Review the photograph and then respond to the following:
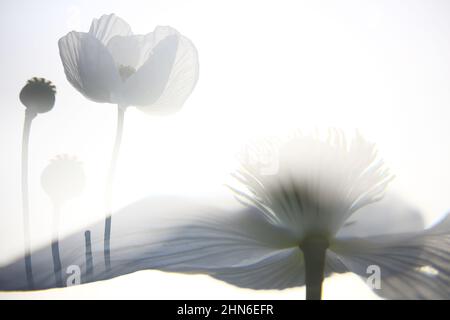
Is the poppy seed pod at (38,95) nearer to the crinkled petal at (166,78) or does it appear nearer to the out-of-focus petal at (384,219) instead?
the crinkled petal at (166,78)

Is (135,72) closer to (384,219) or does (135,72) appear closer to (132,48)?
(132,48)

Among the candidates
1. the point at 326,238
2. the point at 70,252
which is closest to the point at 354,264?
the point at 326,238

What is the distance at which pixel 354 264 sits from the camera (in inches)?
9.1

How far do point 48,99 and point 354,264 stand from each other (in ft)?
0.51

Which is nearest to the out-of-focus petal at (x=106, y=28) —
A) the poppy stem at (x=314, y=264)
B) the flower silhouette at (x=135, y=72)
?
the flower silhouette at (x=135, y=72)

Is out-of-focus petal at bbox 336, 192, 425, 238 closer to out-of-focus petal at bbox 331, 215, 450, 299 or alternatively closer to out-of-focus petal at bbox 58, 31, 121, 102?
out-of-focus petal at bbox 331, 215, 450, 299

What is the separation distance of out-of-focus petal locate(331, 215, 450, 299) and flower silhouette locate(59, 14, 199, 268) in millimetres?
100

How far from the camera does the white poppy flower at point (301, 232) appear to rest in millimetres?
213

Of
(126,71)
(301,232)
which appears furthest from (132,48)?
(301,232)

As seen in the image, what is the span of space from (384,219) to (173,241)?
0.10 meters

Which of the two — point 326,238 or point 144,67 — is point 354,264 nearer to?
point 326,238

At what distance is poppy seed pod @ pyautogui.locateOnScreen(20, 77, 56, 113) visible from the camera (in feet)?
0.71

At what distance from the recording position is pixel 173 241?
22cm
